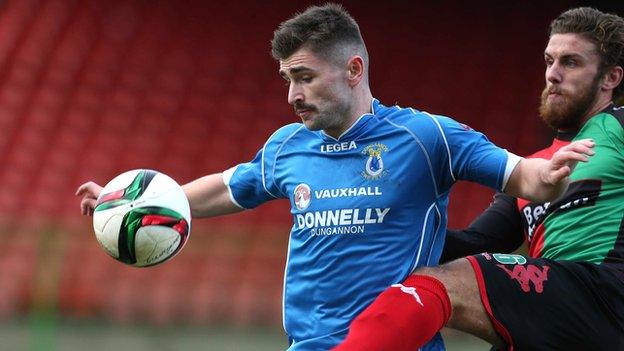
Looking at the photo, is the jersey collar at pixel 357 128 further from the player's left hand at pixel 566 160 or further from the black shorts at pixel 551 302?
the player's left hand at pixel 566 160

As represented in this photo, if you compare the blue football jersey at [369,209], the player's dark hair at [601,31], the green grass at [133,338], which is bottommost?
the green grass at [133,338]

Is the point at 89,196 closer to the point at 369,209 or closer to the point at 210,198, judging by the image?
the point at 210,198

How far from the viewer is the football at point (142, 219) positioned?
13.9ft

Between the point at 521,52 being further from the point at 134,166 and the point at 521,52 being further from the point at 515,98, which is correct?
the point at 134,166

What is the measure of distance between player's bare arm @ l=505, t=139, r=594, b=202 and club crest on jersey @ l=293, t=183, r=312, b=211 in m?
0.77

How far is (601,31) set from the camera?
193 inches

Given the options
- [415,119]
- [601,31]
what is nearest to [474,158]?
[415,119]

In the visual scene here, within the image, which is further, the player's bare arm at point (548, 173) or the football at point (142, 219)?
the football at point (142, 219)

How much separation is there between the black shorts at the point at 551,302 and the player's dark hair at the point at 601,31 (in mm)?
1000

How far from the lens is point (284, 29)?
443cm

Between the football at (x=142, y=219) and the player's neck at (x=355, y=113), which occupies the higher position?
the player's neck at (x=355, y=113)

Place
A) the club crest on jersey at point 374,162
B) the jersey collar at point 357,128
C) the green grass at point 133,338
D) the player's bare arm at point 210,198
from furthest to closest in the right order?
1. the green grass at point 133,338
2. the player's bare arm at point 210,198
3. the jersey collar at point 357,128
4. the club crest on jersey at point 374,162

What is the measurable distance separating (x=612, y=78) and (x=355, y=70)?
49.3 inches

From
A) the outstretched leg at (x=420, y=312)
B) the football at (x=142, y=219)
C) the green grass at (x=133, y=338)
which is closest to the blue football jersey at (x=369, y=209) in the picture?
the outstretched leg at (x=420, y=312)
